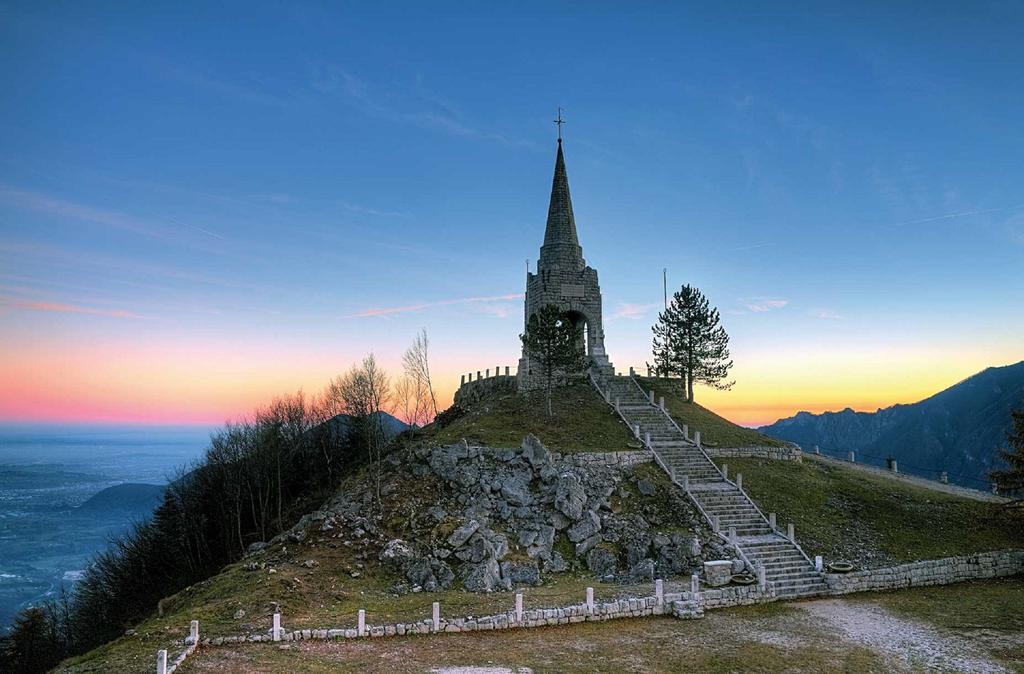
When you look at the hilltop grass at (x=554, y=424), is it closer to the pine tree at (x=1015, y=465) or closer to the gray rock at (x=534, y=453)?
the gray rock at (x=534, y=453)

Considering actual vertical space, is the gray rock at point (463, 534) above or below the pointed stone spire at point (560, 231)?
below

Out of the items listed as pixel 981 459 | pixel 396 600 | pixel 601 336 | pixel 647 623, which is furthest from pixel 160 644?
pixel 981 459

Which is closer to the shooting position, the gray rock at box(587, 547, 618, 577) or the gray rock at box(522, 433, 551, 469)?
the gray rock at box(587, 547, 618, 577)

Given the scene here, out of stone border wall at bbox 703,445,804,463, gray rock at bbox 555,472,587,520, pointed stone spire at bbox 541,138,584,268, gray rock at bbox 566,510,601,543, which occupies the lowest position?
gray rock at bbox 566,510,601,543

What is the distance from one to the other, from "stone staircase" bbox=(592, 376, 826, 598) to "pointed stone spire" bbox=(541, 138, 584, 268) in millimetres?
14878

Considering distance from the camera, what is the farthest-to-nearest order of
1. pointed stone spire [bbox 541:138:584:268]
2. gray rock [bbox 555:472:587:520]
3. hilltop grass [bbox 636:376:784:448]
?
pointed stone spire [bbox 541:138:584:268] < hilltop grass [bbox 636:376:784:448] < gray rock [bbox 555:472:587:520]

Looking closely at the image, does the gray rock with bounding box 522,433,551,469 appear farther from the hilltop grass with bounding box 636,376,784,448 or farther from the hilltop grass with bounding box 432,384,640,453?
Answer: the hilltop grass with bounding box 636,376,784,448

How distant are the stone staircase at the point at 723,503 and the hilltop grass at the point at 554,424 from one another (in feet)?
4.98

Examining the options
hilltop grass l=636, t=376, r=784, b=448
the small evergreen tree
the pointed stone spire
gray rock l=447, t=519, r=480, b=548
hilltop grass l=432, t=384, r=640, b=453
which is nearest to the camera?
gray rock l=447, t=519, r=480, b=548

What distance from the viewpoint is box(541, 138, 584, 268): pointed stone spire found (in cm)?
5309

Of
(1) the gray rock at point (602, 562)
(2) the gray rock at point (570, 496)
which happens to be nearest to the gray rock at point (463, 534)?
(2) the gray rock at point (570, 496)

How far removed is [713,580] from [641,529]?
4616mm

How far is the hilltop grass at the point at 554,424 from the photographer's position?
35438 mm

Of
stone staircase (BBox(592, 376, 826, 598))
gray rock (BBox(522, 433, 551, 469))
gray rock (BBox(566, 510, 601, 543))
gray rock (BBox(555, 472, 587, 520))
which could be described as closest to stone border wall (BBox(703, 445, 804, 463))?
stone staircase (BBox(592, 376, 826, 598))
